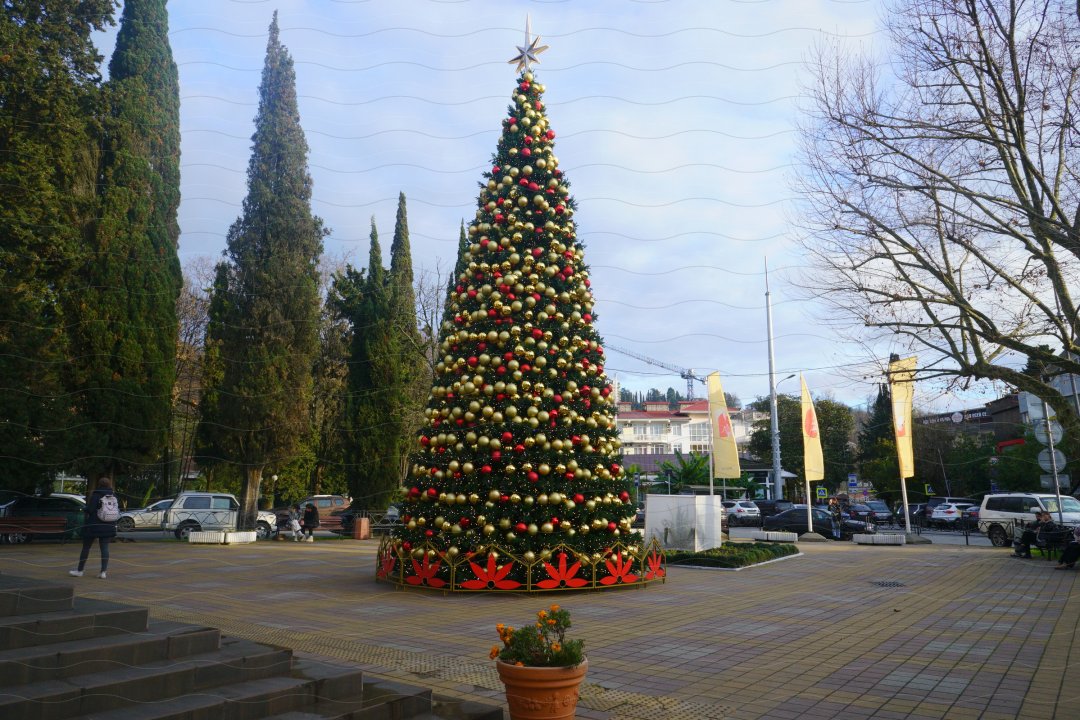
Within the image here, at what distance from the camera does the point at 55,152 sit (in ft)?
60.3

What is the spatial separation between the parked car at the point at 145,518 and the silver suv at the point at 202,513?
1387 millimetres

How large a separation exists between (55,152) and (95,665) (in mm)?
18673

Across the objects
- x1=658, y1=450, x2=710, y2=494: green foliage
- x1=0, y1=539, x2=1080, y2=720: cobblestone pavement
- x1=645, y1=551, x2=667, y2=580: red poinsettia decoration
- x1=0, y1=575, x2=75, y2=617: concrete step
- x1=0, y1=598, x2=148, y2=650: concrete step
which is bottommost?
x1=0, y1=539, x2=1080, y2=720: cobblestone pavement

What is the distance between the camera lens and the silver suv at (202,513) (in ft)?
79.3

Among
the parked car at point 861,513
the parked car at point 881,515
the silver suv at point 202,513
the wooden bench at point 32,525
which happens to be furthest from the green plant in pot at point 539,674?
the parked car at point 881,515

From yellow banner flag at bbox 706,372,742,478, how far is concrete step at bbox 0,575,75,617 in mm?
21936

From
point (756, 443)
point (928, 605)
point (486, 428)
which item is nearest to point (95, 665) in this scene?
point (486, 428)

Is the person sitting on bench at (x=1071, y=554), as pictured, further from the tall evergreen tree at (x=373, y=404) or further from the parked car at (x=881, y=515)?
the tall evergreen tree at (x=373, y=404)

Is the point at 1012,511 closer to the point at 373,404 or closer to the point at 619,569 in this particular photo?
the point at 619,569

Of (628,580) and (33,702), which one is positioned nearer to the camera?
(33,702)

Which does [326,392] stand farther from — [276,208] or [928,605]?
[928,605]

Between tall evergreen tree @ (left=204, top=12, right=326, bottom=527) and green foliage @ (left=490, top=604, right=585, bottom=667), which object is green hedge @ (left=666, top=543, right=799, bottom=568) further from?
tall evergreen tree @ (left=204, top=12, right=326, bottom=527)

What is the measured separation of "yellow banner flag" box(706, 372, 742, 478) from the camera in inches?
977

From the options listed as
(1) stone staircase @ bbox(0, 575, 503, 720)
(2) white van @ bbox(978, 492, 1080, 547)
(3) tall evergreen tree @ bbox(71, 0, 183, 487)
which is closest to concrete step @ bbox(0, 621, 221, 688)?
(1) stone staircase @ bbox(0, 575, 503, 720)
